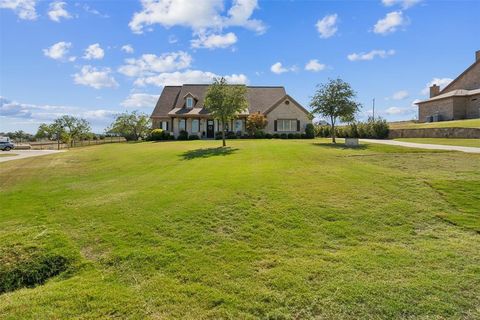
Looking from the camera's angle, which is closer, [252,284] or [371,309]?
[371,309]

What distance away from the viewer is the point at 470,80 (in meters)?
41.2

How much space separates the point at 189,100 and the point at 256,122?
10073mm

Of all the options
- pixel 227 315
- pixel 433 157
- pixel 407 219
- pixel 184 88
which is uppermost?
pixel 184 88

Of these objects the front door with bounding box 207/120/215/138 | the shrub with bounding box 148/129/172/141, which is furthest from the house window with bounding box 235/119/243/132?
the shrub with bounding box 148/129/172/141

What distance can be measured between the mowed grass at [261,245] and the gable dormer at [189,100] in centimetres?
3095

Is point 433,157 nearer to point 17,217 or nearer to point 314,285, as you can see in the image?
point 314,285

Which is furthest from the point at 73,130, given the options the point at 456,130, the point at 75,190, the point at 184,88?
the point at 456,130

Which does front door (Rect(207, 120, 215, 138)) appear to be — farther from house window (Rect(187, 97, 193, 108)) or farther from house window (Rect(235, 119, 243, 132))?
house window (Rect(187, 97, 193, 108))

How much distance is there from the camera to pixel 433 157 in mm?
14281

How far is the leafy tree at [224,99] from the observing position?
23.7m

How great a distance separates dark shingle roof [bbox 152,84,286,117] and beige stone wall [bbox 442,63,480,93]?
77.0 feet

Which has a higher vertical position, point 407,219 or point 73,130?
point 73,130

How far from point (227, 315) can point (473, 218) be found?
6.23 meters

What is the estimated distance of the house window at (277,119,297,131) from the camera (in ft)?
130
